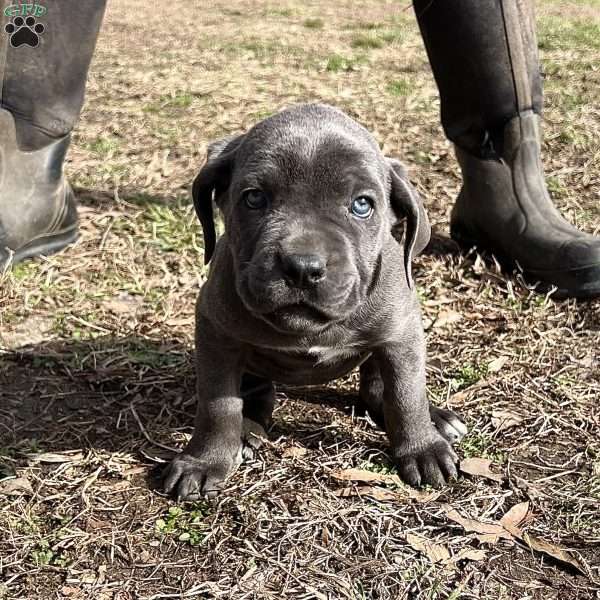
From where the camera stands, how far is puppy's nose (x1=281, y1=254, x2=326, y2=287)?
2793mm

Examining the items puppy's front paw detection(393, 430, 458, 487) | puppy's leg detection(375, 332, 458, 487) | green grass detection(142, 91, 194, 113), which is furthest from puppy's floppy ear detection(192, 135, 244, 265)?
green grass detection(142, 91, 194, 113)

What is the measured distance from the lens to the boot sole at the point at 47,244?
523 centimetres

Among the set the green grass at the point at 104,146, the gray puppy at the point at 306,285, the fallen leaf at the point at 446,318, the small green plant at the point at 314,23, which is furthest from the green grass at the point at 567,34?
→ the gray puppy at the point at 306,285

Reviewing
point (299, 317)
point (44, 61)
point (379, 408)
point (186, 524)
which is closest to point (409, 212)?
point (299, 317)

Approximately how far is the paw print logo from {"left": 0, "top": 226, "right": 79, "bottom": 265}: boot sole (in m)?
1.11

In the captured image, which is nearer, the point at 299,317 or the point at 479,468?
the point at 299,317

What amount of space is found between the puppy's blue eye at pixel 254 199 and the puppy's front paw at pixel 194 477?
100 cm

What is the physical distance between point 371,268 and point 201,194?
680 mm

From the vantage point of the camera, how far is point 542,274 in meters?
4.97

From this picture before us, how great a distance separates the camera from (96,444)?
3.71 meters

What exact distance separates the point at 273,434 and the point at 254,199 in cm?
115

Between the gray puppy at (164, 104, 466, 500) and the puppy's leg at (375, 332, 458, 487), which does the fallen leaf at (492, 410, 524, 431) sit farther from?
the puppy's leg at (375, 332, 458, 487)

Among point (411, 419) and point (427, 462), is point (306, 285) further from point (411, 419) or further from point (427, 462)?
point (427, 462)

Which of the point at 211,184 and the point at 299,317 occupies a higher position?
the point at 211,184
